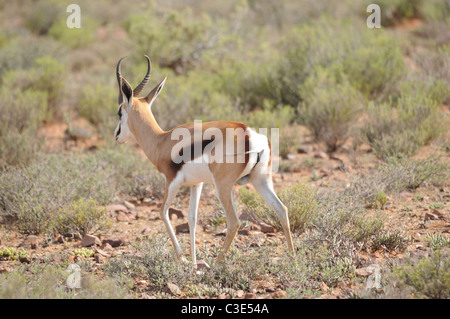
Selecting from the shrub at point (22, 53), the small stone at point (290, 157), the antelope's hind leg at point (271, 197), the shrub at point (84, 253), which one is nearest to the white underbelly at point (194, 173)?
the antelope's hind leg at point (271, 197)

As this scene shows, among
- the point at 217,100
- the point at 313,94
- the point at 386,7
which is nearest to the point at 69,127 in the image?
the point at 217,100

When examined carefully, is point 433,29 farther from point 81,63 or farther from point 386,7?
point 81,63

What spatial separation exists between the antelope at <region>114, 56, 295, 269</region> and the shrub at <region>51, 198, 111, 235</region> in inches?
60.9

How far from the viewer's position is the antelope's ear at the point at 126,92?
18.2 feet

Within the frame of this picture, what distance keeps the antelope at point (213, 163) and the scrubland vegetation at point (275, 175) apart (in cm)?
47

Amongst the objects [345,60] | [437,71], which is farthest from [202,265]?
[437,71]

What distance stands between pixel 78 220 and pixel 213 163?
257cm

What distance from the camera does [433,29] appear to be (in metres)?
16.8

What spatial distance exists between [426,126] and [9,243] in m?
6.97

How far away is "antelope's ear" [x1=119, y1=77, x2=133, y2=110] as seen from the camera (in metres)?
5.54

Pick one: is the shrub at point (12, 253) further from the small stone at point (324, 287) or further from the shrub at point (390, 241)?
the shrub at point (390, 241)

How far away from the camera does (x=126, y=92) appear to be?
562 centimetres

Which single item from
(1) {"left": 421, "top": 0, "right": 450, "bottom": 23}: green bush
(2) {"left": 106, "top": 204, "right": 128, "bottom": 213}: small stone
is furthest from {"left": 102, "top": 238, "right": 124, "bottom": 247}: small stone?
(1) {"left": 421, "top": 0, "right": 450, "bottom": 23}: green bush

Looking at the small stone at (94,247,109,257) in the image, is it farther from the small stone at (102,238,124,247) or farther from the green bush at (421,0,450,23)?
the green bush at (421,0,450,23)
